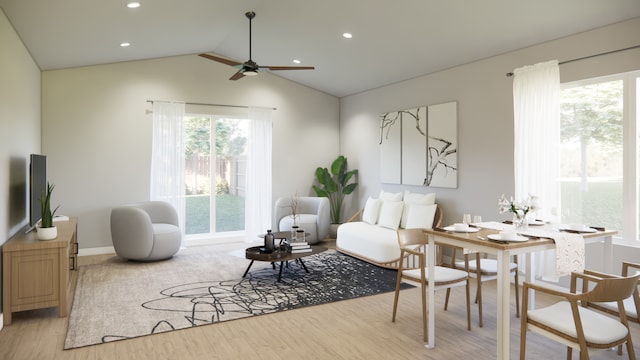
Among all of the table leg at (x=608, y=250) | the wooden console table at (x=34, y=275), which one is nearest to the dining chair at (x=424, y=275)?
the table leg at (x=608, y=250)

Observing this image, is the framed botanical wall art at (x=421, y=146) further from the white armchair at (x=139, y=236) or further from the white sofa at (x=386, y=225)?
the white armchair at (x=139, y=236)

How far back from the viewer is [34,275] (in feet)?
12.3

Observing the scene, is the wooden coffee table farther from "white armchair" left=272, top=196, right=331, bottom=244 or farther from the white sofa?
"white armchair" left=272, top=196, right=331, bottom=244

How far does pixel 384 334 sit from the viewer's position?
348 cm

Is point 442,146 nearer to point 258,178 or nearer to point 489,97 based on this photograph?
point 489,97

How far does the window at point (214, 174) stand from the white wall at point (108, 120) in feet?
1.58

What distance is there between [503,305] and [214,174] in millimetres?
5860

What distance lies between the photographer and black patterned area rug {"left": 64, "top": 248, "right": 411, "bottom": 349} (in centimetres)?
371

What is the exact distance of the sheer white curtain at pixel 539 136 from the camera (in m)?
4.50

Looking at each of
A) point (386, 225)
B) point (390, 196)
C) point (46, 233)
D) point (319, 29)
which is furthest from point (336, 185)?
point (46, 233)

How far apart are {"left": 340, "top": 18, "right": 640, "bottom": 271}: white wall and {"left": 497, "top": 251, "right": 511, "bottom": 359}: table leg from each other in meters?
2.18

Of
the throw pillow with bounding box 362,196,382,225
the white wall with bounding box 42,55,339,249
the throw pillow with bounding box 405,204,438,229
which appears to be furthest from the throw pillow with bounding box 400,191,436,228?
the white wall with bounding box 42,55,339,249

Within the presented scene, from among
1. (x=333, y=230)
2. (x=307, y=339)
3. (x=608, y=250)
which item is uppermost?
(x=608, y=250)

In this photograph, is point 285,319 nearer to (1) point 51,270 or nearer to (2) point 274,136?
(1) point 51,270
